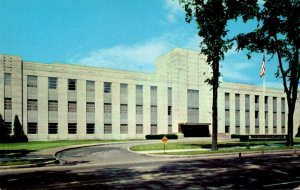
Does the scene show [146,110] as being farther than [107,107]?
Yes

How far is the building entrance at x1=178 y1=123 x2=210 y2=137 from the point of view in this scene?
198 feet

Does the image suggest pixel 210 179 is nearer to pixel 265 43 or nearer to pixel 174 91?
pixel 265 43

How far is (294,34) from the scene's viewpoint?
30359 mm

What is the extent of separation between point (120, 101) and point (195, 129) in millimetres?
18482

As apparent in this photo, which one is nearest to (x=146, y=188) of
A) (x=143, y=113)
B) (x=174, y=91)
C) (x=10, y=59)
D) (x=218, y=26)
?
(x=218, y=26)

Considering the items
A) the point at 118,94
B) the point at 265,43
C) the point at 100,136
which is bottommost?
the point at 100,136

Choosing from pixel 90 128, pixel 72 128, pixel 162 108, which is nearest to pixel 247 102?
pixel 162 108

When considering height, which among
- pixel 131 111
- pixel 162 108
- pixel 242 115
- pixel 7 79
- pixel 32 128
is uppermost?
pixel 7 79

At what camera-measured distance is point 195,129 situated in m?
62.2

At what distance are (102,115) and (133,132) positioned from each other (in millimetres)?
6833

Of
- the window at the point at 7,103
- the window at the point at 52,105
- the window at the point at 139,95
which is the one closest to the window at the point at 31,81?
the window at the point at 52,105

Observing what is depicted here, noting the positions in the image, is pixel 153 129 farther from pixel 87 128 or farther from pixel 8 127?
pixel 8 127

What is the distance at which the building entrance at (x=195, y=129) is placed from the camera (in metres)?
60.3

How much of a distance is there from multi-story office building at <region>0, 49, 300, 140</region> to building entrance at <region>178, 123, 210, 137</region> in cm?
2
